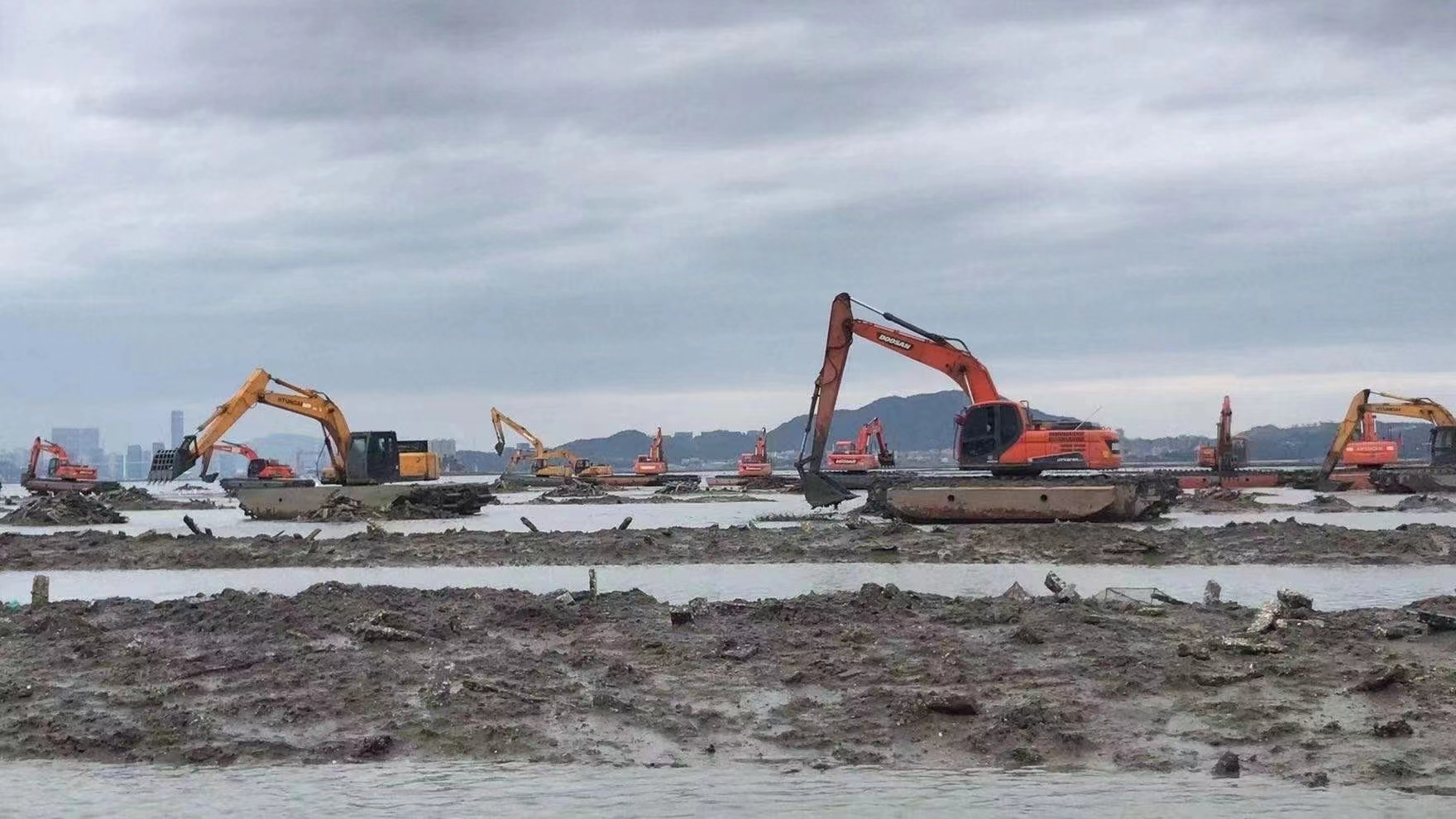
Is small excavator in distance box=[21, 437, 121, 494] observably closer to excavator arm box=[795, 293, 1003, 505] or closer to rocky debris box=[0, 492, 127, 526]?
rocky debris box=[0, 492, 127, 526]

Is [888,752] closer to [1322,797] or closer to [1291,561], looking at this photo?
[1322,797]

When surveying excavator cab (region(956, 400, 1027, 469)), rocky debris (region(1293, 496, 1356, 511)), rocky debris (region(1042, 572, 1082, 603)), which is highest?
excavator cab (region(956, 400, 1027, 469))

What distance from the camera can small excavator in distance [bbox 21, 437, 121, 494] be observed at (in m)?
66.1

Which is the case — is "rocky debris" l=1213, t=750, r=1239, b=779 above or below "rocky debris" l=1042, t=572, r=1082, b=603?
below

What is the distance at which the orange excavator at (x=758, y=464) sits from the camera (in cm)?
8706

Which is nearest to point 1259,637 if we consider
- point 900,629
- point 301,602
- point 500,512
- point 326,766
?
point 900,629

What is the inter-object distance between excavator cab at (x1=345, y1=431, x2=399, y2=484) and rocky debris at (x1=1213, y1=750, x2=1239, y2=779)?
3922cm

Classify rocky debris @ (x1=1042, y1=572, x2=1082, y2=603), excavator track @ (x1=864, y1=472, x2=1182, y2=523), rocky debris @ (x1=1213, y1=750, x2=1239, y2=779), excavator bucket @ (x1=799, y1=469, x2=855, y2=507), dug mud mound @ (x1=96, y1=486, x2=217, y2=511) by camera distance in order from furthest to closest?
dug mud mound @ (x1=96, y1=486, x2=217, y2=511)
excavator bucket @ (x1=799, y1=469, x2=855, y2=507)
excavator track @ (x1=864, y1=472, x2=1182, y2=523)
rocky debris @ (x1=1042, y1=572, x2=1082, y2=603)
rocky debris @ (x1=1213, y1=750, x2=1239, y2=779)

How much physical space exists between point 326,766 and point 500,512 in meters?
41.1

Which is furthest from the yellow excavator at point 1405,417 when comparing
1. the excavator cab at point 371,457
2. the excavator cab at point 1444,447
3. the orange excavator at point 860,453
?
the excavator cab at point 371,457

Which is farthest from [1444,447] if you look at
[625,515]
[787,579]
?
[787,579]

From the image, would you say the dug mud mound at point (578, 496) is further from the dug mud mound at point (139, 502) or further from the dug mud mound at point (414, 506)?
the dug mud mound at point (139, 502)

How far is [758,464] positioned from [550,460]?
55.5 feet

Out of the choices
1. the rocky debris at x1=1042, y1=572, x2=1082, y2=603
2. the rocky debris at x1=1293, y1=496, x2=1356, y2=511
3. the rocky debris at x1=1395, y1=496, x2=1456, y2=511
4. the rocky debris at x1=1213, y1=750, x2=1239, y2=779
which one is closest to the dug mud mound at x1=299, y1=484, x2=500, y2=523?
the rocky debris at x1=1293, y1=496, x2=1356, y2=511
